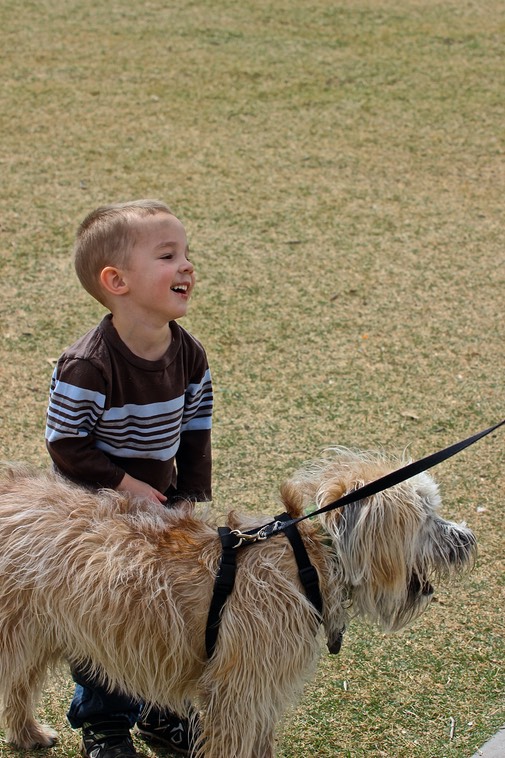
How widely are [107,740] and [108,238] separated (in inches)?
58.6

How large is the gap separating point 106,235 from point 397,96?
6.30 metres

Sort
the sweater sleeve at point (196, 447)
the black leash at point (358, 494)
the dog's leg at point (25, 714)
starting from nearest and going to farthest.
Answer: the black leash at point (358, 494) → the dog's leg at point (25, 714) → the sweater sleeve at point (196, 447)

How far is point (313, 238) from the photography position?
611cm

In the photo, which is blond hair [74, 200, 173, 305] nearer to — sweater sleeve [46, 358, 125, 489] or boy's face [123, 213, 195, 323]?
boy's face [123, 213, 195, 323]

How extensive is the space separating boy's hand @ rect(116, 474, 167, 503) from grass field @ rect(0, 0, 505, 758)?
79 centimetres

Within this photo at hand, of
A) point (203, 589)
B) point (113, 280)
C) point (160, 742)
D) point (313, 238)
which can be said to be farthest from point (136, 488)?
point (313, 238)

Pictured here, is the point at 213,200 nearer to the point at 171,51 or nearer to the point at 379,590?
the point at 171,51

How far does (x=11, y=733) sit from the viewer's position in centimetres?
286

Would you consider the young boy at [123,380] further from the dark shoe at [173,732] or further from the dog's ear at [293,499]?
the dog's ear at [293,499]

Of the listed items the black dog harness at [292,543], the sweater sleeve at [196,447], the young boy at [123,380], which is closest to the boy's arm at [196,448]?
the sweater sleeve at [196,447]

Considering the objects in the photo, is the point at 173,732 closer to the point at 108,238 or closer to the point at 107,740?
the point at 107,740

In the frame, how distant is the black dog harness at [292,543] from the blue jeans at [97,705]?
1.70 feet

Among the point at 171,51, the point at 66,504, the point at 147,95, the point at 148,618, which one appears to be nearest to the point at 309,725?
the point at 148,618

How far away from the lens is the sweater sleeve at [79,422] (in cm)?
266
